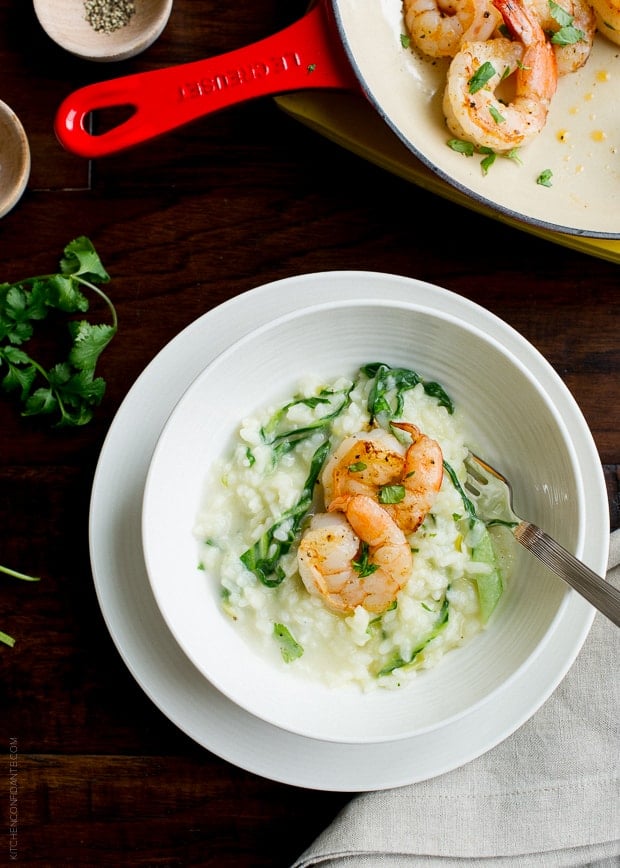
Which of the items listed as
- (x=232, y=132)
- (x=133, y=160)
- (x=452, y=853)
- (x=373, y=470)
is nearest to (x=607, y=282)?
(x=373, y=470)

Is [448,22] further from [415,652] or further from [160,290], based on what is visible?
[415,652]

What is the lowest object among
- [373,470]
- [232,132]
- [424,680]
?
[424,680]

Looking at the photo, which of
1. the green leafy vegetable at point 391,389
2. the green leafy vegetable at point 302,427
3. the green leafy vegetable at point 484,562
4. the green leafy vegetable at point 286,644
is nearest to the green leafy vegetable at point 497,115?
the green leafy vegetable at point 391,389

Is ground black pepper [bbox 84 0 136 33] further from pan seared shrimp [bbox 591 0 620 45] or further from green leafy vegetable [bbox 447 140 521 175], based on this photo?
pan seared shrimp [bbox 591 0 620 45]

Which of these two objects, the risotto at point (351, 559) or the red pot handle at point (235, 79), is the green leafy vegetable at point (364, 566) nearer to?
the risotto at point (351, 559)

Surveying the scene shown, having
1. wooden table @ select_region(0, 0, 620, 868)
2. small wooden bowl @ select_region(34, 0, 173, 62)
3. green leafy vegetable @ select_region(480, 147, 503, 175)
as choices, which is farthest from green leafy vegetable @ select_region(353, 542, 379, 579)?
small wooden bowl @ select_region(34, 0, 173, 62)

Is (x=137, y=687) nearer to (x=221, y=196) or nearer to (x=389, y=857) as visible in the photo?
(x=389, y=857)
